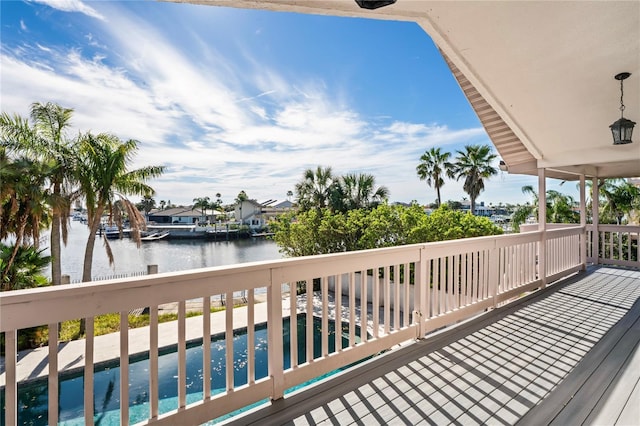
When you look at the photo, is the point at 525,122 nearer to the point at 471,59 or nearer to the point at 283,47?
the point at 471,59

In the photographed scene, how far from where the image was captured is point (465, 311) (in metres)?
3.43

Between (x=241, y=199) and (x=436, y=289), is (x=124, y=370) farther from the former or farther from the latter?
(x=241, y=199)

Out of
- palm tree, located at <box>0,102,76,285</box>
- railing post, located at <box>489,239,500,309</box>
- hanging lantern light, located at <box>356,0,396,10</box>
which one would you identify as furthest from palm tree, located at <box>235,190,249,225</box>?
hanging lantern light, located at <box>356,0,396,10</box>

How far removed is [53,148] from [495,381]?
15004 mm

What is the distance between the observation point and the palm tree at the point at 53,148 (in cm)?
1088

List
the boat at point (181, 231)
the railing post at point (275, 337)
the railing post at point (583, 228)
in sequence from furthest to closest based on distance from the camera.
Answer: the boat at point (181, 231)
the railing post at point (583, 228)
the railing post at point (275, 337)

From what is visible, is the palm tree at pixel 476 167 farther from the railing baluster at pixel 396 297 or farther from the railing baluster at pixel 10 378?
the railing baluster at pixel 10 378

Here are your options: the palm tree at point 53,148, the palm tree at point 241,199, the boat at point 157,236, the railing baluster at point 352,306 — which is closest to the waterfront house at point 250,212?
the palm tree at point 241,199

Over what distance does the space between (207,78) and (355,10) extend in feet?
46.8

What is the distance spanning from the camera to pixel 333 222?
42.1 feet

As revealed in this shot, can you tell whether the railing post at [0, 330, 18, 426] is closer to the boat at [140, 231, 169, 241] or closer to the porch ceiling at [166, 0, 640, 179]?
the porch ceiling at [166, 0, 640, 179]

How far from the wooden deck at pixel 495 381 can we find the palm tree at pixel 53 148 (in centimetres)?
1280

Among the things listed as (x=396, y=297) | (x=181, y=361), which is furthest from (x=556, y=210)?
(x=181, y=361)

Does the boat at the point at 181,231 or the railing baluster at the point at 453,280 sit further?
the boat at the point at 181,231
